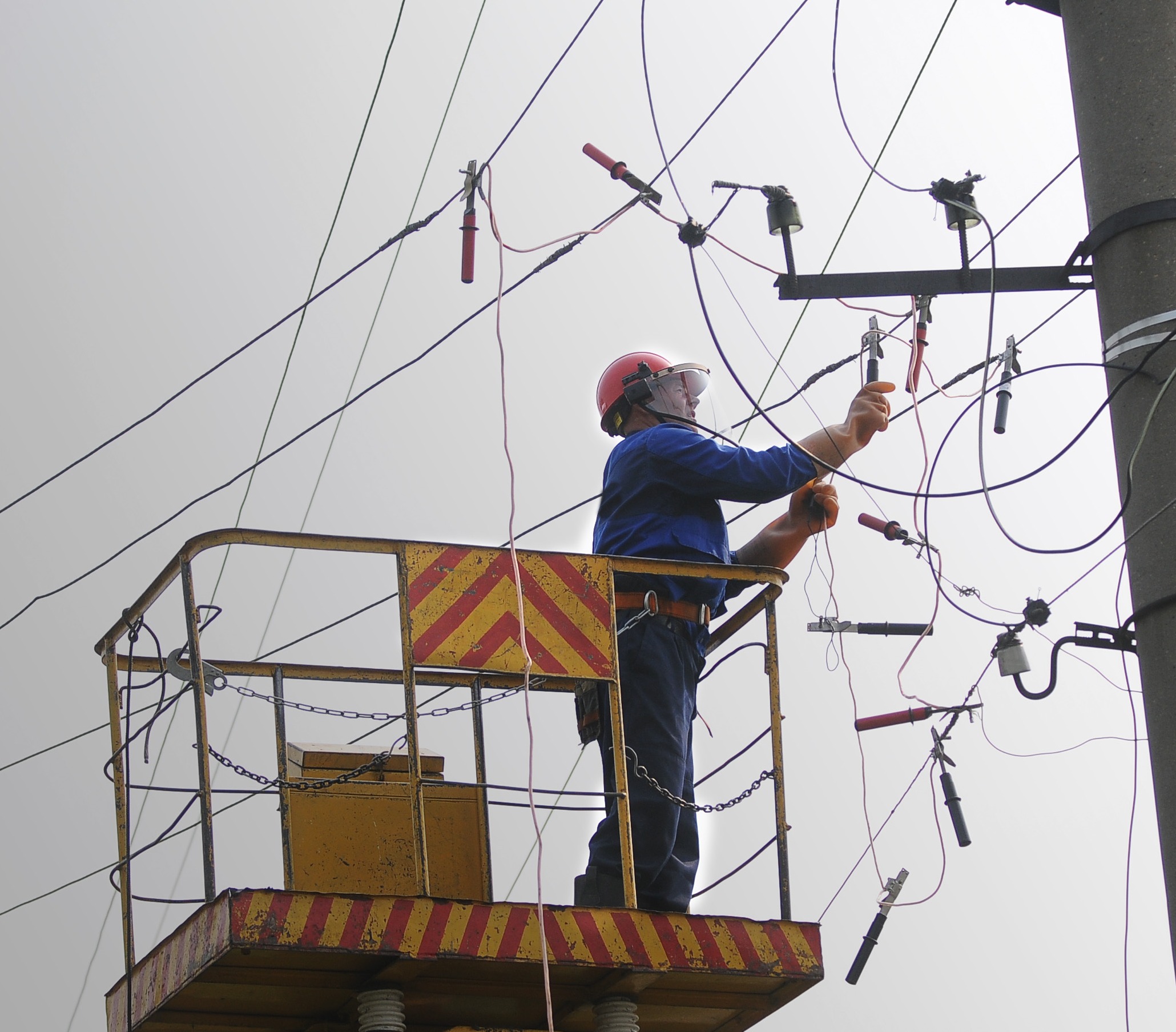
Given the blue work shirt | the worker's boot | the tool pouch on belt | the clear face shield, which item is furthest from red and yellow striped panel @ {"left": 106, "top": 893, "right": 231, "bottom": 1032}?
the clear face shield

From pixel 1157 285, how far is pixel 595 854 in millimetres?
3015

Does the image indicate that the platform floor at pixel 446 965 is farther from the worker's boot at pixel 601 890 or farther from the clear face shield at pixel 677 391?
the clear face shield at pixel 677 391

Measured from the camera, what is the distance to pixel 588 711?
24.1 ft

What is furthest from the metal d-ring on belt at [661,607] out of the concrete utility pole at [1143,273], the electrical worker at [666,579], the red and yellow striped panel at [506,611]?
the concrete utility pole at [1143,273]

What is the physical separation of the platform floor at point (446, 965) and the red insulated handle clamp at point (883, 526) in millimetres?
2226

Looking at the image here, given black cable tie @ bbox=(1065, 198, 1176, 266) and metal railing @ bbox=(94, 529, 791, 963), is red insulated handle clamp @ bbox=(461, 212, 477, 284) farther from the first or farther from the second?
black cable tie @ bbox=(1065, 198, 1176, 266)

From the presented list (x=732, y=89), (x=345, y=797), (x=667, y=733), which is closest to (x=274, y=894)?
(x=345, y=797)

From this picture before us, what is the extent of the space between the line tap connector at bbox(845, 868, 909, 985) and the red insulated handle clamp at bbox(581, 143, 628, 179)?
3221mm

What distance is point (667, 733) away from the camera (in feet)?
23.4

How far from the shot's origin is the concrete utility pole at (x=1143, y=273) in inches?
200

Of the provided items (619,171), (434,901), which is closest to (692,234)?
(619,171)

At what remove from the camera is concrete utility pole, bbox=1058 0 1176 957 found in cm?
509

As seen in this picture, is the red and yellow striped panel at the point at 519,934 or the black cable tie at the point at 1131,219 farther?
the red and yellow striped panel at the point at 519,934

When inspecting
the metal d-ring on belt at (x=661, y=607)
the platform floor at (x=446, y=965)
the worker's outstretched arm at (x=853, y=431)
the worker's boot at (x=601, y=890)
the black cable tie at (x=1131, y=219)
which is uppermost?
the worker's outstretched arm at (x=853, y=431)
